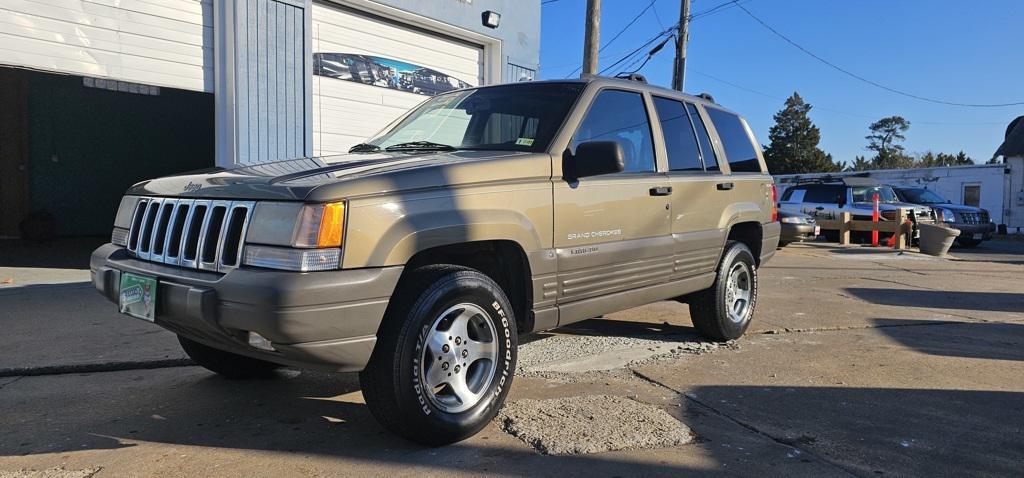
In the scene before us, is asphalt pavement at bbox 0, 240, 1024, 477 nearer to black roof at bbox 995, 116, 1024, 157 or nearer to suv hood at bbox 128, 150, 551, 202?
suv hood at bbox 128, 150, 551, 202

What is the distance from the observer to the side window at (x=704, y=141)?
5160 millimetres

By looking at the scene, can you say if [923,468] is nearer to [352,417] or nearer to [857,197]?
[352,417]

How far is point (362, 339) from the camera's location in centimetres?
280

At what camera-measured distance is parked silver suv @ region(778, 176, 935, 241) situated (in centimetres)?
1659

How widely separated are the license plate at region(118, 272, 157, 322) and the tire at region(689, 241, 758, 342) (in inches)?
150

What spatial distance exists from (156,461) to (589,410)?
214cm

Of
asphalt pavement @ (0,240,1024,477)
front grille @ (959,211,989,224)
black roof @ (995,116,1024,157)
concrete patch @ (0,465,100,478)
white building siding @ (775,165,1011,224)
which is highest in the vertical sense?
black roof @ (995,116,1024,157)

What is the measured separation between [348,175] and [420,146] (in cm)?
119

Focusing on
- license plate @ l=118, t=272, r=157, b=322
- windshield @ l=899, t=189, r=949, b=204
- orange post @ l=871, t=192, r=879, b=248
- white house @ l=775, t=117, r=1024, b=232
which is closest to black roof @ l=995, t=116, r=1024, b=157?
white house @ l=775, t=117, r=1024, b=232

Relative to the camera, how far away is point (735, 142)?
571cm

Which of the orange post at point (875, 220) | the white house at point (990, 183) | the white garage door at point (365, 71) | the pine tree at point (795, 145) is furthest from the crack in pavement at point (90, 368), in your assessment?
the pine tree at point (795, 145)

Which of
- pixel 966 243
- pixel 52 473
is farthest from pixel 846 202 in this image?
pixel 52 473

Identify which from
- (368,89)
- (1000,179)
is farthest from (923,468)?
(1000,179)

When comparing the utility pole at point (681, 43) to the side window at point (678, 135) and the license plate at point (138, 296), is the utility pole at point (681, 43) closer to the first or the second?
the side window at point (678, 135)
